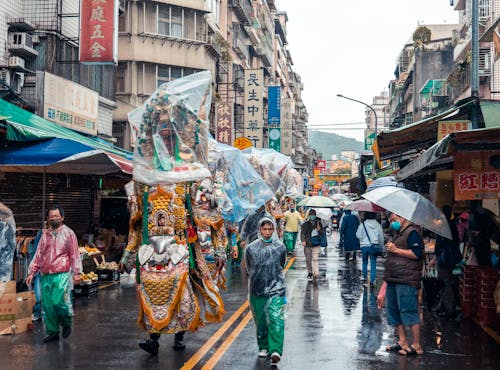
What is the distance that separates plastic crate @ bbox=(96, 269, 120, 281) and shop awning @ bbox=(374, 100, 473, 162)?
21.2ft

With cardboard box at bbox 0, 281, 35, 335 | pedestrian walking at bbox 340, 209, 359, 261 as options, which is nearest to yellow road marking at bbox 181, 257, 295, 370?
cardboard box at bbox 0, 281, 35, 335

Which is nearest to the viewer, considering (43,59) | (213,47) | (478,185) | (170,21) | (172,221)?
(172,221)

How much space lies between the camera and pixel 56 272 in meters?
8.77

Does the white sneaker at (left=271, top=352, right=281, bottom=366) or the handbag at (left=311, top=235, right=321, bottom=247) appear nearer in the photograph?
the white sneaker at (left=271, top=352, right=281, bottom=366)

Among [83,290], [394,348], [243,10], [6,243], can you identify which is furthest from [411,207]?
[243,10]

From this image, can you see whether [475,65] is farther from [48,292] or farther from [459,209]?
[48,292]

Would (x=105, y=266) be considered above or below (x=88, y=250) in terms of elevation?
below

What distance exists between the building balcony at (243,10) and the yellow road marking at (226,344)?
3459 centimetres

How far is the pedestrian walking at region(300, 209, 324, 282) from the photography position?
50.9ft

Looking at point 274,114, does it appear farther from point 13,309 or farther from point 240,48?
point 13,309

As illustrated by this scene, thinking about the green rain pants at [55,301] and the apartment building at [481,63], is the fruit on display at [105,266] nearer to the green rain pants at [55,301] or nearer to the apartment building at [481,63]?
the green rain pants at [55,301]

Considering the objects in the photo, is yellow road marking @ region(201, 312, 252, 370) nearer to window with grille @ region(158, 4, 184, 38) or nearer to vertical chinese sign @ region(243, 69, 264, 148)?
window with grille @ region(158, 4, 184, 38)

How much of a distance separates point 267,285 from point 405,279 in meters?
1.70

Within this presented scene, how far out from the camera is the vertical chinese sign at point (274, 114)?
42.7 meters
